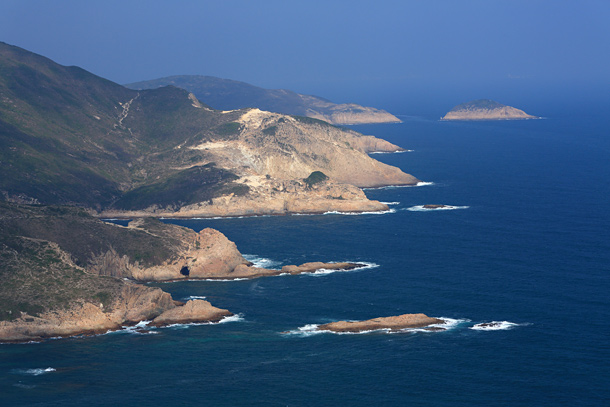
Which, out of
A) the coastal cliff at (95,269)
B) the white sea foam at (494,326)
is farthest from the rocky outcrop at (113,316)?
the white sea foam at (494,326)

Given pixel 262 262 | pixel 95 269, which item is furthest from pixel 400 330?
pixel 95 269

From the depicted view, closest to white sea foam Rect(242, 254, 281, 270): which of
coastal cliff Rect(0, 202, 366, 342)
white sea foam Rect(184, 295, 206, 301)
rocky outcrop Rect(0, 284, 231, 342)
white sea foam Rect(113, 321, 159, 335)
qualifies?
coastal cliff Rect(0, 202, 366, 342)

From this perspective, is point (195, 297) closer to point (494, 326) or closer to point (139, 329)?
point (139, 329)

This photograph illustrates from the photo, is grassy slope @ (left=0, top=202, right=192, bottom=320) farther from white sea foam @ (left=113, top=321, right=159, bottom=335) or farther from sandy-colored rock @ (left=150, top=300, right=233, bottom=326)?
sandy-colored rock @ (left=150, top=300, right=233, bottom=326)

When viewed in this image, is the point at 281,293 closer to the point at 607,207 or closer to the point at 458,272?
the point at 458,272

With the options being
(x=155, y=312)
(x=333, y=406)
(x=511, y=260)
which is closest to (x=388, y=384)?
(x=333, y=406)

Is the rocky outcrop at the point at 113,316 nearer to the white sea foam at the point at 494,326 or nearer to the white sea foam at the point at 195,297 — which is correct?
the white sea foam at the point at 195,297

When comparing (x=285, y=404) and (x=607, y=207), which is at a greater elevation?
(x=607, y=207)

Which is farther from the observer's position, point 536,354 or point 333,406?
point 536,354
